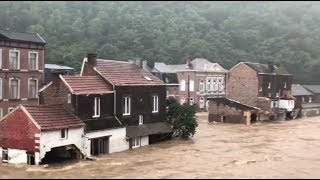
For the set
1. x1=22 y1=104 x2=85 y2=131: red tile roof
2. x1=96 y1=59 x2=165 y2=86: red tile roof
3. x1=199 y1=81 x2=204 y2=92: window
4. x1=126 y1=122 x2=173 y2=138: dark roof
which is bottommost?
x1=126 y1=122 x2=173 y2=138: dark roof

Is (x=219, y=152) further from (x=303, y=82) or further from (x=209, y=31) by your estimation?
(x=209, y=31)

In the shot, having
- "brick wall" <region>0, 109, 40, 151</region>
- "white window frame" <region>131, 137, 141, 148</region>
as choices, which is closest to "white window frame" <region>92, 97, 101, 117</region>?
"white window frame" <region>131, 137, 141, 148</region>

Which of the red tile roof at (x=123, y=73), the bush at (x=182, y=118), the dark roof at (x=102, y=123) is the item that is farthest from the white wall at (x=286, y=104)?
the dark roof at (x=102, y=123)

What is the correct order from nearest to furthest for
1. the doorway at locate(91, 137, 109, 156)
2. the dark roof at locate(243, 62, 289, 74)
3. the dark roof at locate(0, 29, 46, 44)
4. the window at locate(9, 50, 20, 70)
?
the doorway at locate(91, 137, 109, 156), the dark roof at locate(0, 29, 46, 44), the window at locate(9, 50, 20, 70), the dark roof at locate(243, 62, 289, 74)

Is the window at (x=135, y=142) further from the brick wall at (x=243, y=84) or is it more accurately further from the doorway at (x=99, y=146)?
the brick wall at (x=243, y=84)

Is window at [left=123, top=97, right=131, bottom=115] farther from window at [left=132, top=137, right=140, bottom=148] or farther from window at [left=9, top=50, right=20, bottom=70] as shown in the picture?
window at [left=9, top=50, right=20, bottom=70]

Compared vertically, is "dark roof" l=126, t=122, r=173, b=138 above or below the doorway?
above
